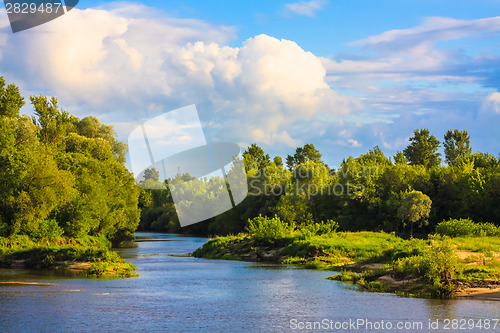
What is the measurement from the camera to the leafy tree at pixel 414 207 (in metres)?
70.8

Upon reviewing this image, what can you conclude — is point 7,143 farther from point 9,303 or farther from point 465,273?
point 465,273

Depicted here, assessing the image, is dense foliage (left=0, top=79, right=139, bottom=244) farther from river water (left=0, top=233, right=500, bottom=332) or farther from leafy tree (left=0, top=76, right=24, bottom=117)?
river water (left=0, top=233, right=500, bottom=332)

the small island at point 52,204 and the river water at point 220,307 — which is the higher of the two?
the small island at point 52,204

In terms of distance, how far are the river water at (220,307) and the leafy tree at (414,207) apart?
33267mm

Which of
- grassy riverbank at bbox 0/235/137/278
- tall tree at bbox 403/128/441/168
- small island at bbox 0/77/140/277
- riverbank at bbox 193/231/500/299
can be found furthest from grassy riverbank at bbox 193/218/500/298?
tall tree at bbox 403/128/441/168

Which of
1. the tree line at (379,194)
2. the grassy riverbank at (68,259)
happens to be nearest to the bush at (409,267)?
the grassy riverbank at (68,259)

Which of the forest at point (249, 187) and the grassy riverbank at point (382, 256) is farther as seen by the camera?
the forest at point (249, 187)

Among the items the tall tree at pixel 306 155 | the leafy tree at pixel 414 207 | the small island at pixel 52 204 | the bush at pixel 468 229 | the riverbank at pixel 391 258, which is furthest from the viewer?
the tall tree at pixel 306 155

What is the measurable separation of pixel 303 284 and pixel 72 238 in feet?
130

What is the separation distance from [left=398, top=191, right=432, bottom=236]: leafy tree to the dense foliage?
4226 cm

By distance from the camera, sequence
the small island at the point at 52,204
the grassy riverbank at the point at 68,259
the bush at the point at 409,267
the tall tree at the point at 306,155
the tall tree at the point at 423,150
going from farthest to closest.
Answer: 1. the tall tree at the point at 306,155
2. the tall tree at the point at 423,150
3. the small island at the point at 52,204
4. the grassy riverbank at the point at 68,259
5. the bush at the point at 409,267

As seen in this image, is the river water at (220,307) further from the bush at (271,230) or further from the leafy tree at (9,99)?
the leafy tree at (9,99)

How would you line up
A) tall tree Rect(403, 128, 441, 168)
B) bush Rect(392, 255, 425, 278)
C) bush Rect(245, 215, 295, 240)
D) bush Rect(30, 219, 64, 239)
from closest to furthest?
bush Rect(392, 255, 425, 278), bush Rect(30, 219, 64, 239), bush Rect(245, 215, 295, 240), tall tree Rect(403, 128, 441, 168)

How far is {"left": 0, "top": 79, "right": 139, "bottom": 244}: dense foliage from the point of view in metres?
55.9
